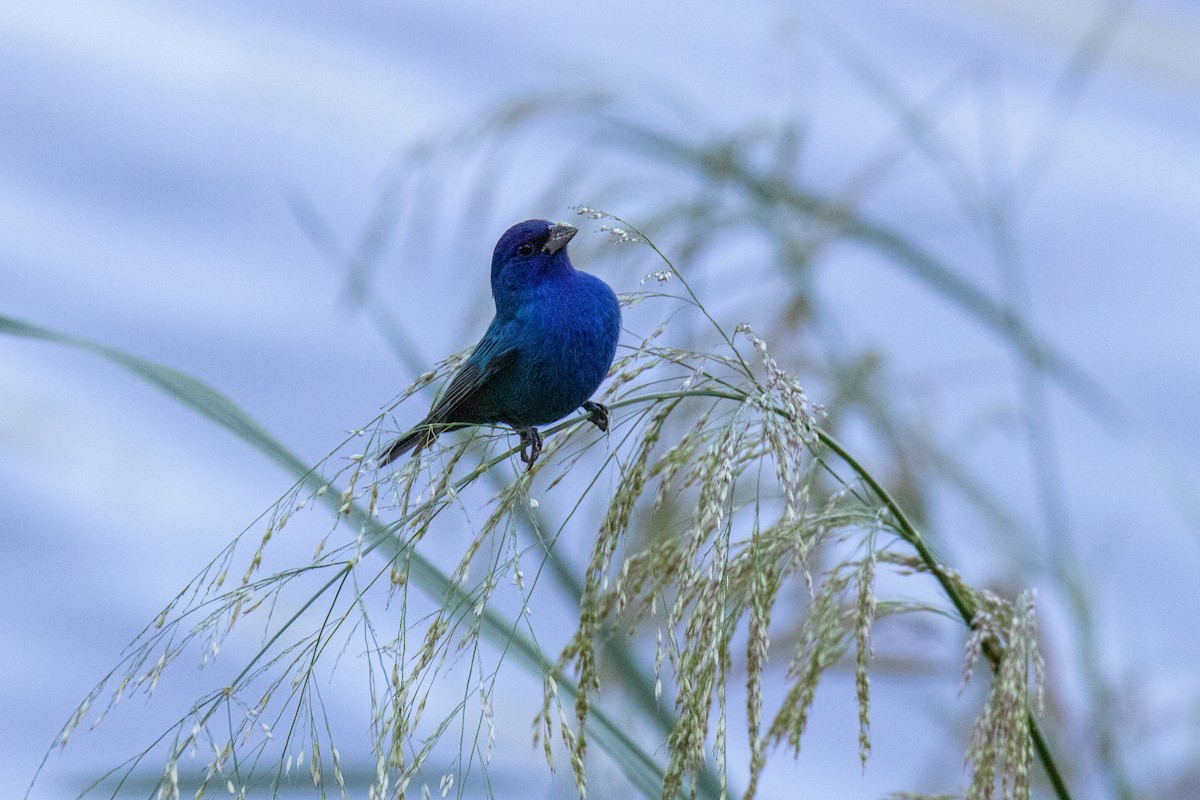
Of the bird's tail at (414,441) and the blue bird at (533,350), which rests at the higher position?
the blue bird at (533,350)

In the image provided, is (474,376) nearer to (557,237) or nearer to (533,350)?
(533,350)

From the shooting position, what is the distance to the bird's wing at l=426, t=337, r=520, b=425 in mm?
1352

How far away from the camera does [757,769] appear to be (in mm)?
1322

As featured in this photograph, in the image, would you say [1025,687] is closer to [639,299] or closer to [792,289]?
[639,299]

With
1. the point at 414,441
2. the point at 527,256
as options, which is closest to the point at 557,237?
the point at 527,256

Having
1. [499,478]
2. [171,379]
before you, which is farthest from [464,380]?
[171,379]

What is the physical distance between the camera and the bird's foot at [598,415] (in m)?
1.45

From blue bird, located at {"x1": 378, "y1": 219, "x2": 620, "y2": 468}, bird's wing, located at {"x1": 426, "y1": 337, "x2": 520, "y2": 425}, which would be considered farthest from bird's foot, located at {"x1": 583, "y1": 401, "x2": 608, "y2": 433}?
bird's wing, located at {"x1": 426, "y1": 337, "x2": 520, "y2": 425}

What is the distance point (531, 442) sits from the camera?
1.45 metres

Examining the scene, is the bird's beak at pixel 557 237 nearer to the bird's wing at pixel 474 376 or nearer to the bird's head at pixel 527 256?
the bird's head at pixel 527 256

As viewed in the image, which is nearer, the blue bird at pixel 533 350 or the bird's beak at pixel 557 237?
the blue bird at pixel 533 350

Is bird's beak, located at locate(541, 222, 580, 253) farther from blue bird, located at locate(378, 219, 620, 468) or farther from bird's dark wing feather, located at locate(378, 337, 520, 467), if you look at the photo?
bird's dark wing feather, located at locate(378, 337, 520, 467)

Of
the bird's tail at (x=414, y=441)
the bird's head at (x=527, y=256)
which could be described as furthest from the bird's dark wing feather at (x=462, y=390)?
the bird's head at (x=527, y=256)

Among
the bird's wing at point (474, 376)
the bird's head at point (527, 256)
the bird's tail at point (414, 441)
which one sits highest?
the bird's head at point (527, 256)
